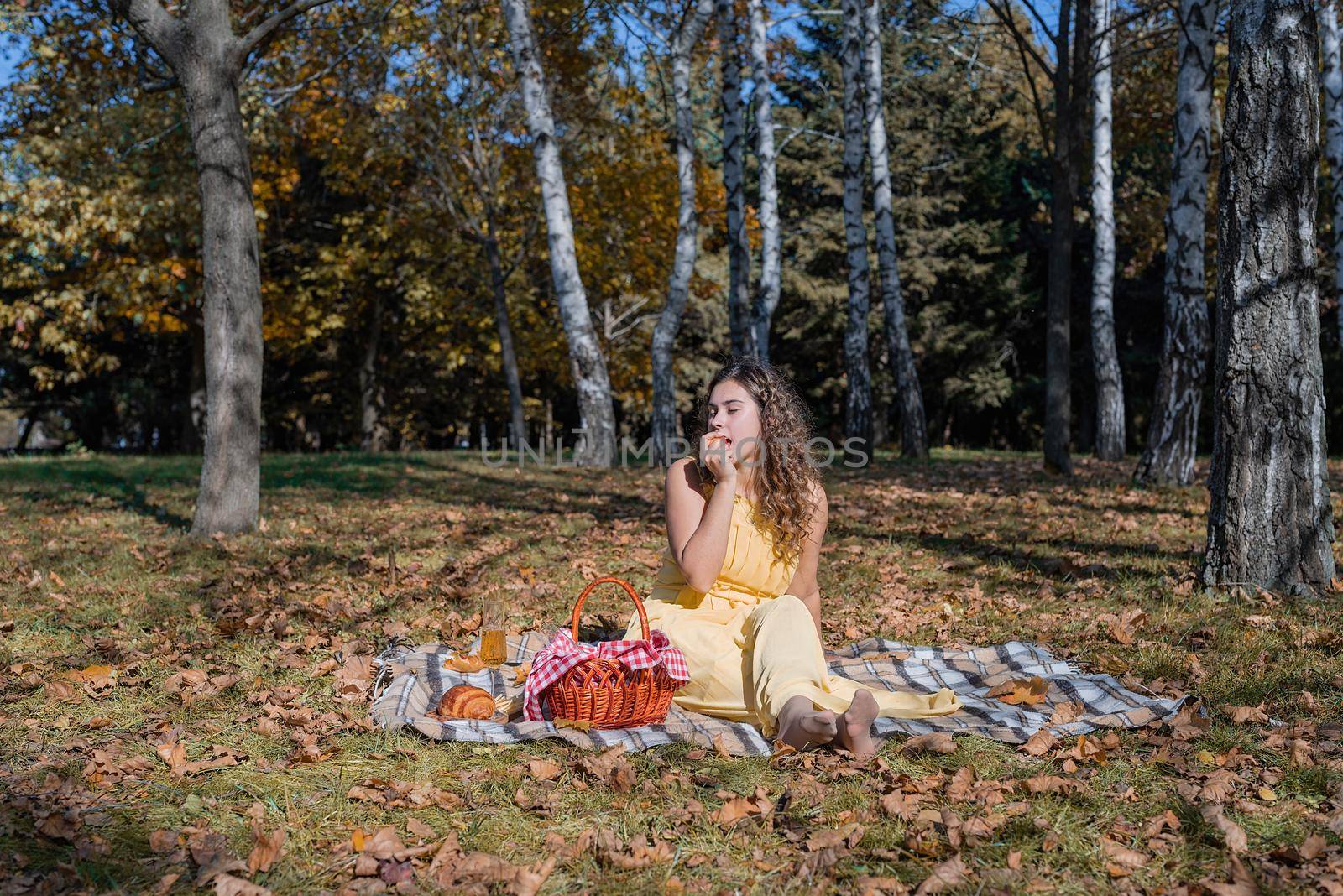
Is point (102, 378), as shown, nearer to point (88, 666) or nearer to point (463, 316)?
point (463, 316)

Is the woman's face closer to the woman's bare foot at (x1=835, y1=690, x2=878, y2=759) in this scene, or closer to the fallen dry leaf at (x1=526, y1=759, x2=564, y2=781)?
the woman's bare foot at (x1=835, y1=690, x2=878, y2=759)

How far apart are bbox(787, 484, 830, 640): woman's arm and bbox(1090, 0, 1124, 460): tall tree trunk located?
40.5 ft

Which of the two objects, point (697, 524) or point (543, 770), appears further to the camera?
point (697, 524)

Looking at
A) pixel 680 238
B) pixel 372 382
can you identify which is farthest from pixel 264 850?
pixel 372 382

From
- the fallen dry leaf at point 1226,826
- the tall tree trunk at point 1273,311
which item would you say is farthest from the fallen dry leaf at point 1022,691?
the tall tree trunk at point 1273,311

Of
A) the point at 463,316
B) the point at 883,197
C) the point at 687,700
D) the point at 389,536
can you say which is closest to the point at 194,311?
the point at 463,316

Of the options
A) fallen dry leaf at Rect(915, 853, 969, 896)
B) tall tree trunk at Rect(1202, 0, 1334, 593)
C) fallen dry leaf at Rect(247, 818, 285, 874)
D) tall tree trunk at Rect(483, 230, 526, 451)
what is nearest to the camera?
fallen dry leaf at Rect(915, 853, 969, 896)

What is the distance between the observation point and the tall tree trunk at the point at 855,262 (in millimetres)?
14914

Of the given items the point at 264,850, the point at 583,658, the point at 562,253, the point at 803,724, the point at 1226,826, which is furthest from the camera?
the point at 562,253

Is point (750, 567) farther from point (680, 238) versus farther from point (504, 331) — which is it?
point (504, 331)

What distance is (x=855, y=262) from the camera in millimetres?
15531

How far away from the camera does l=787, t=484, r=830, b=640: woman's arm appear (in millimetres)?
4355

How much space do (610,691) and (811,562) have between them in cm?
110

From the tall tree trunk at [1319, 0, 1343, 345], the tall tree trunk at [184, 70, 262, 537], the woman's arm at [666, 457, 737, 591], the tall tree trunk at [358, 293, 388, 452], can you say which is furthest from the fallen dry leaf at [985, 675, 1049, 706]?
the tall tree trunk at [358, 293, 388, 452]
